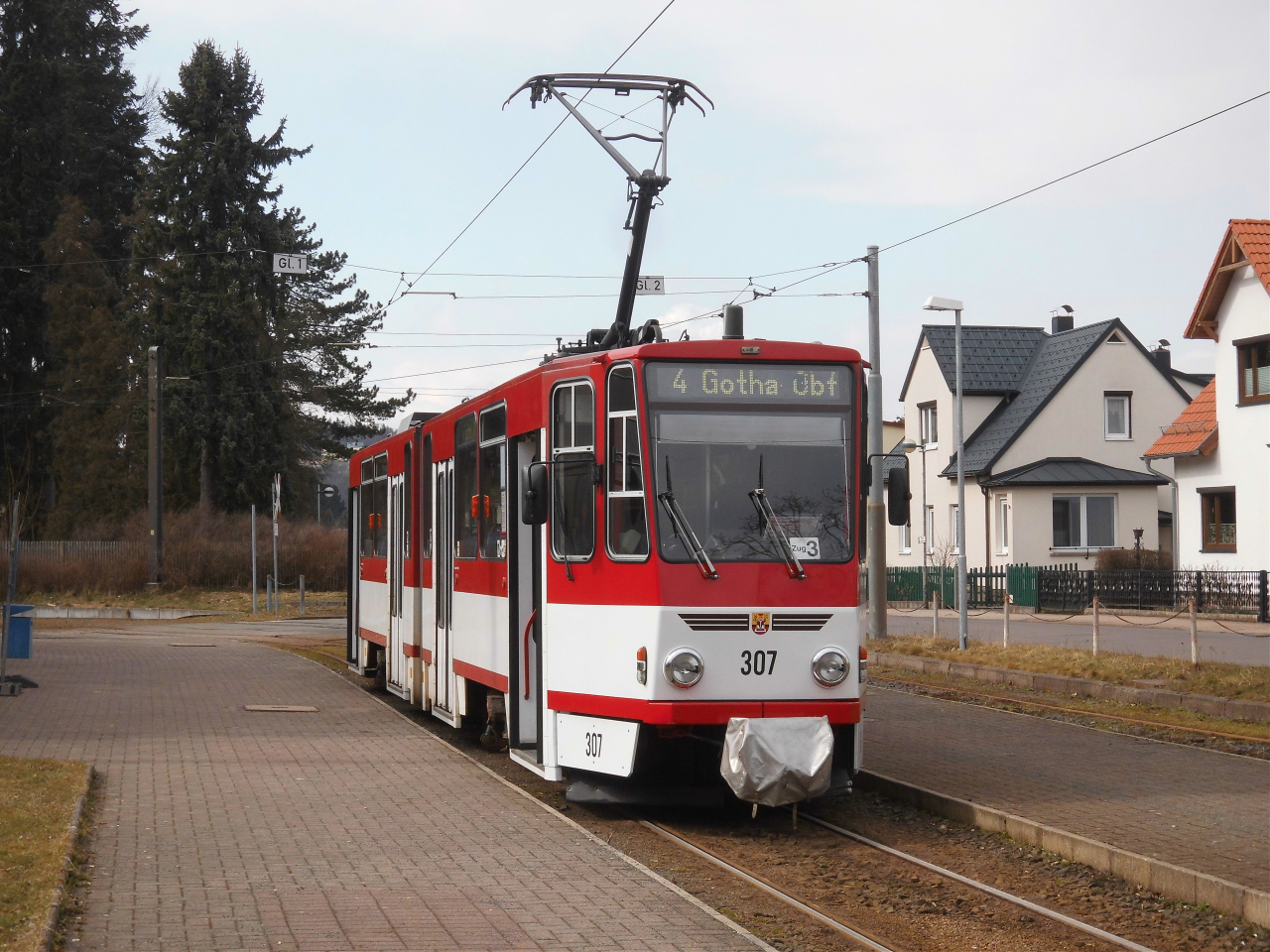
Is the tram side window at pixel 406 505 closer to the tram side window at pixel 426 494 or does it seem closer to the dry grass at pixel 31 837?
the tram side window at pixel 426 494

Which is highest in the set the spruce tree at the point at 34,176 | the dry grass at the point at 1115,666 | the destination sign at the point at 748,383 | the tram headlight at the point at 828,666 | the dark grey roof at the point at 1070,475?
the spruce tree at the point at 34,176

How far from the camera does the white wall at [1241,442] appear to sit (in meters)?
31.9

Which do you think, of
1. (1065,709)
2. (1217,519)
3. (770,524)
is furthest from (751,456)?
(1217,519)

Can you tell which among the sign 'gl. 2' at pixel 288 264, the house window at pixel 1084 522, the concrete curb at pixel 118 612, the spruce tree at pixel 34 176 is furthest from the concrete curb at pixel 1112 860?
the spruce tree at pixel 34 176

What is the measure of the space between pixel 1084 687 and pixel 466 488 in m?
8.71

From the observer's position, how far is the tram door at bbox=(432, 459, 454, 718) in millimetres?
13164

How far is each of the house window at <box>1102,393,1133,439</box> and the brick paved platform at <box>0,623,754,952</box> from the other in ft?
116

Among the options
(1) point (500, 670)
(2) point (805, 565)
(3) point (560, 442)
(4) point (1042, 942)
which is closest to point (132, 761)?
(1) point (500, 670)

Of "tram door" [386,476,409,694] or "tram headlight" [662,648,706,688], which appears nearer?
"tram headlight" [662,648,706,688]

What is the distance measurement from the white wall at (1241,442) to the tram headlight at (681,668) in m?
26.4

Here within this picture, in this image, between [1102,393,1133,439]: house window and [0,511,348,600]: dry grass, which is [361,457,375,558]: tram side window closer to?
[0,511,348,600]: dry grass

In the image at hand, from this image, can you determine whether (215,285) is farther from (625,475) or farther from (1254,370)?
(625,475)

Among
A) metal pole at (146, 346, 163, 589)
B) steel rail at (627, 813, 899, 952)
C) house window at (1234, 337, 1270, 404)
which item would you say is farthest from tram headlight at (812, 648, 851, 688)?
metal pole at (146, 346, 163, 589)

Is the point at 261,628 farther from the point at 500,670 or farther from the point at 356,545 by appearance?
the point at 500,670
